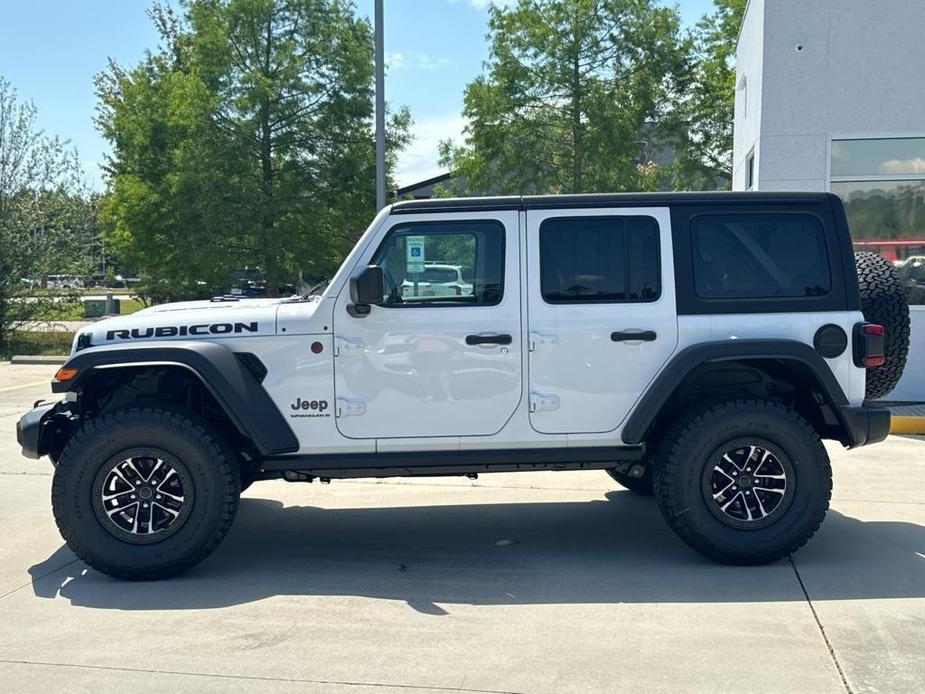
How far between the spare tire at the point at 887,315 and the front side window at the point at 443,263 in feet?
7.42

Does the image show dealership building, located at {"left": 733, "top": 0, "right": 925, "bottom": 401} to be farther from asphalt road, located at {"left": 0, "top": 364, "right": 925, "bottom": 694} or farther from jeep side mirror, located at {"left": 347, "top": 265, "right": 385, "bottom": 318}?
jeep side mirror, located at {"left": 347, "top": 265, "right": 385, "bottom": 318}

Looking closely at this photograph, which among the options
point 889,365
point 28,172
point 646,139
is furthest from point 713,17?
point 889,365

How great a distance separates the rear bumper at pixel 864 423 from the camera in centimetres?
526

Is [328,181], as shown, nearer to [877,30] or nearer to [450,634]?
[877,30]

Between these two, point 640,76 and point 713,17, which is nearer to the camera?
point 640,76

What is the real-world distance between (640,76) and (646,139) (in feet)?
6.83

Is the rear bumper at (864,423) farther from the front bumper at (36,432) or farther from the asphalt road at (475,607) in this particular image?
the front bumper at (36,432)

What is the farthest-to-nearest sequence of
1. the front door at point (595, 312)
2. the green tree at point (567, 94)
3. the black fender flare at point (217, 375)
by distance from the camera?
the green tree at point (567, 94), the front door at point (595, 312), the black fender flare at point (217, 375)

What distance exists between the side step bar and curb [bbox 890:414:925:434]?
17.0ft

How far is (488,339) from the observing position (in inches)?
205

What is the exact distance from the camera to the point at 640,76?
62.3 feet

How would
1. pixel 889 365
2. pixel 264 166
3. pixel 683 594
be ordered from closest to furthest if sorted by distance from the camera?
1. pixel 683 594
2. pixel 889 365
3. pixel 264 166

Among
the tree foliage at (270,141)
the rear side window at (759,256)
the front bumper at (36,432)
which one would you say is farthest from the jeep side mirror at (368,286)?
the tree foliage at (270,141)

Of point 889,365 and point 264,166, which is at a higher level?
point 264,166
